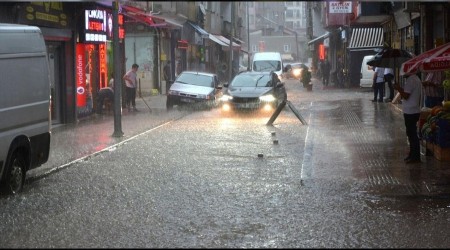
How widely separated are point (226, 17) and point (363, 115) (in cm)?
4290

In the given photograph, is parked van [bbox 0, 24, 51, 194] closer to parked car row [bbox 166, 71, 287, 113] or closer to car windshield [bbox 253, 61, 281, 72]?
parked car row [bbox 166, 71, 287, 113]

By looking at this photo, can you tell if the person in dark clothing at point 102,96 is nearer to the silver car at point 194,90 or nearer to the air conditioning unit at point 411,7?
the silver car at point 194,90

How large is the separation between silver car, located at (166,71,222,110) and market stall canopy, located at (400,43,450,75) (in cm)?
1590

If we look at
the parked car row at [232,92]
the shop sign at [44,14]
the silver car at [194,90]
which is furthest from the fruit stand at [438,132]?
the silver car at [194,90]

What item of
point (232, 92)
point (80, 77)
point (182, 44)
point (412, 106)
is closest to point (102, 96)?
point (80, 77)

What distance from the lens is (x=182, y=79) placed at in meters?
30.1

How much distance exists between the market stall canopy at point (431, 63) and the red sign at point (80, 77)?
41.6ft

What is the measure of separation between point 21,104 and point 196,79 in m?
19.5

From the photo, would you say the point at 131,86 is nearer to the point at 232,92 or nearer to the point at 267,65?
the point at 232,92

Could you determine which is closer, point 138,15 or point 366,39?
Answer: point 138,15

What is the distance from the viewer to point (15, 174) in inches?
429

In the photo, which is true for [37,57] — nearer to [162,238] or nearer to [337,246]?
[162,238]

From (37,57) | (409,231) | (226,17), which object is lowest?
(409,231)

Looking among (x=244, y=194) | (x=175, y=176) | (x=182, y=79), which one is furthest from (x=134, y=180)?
(x=182, y=79)
